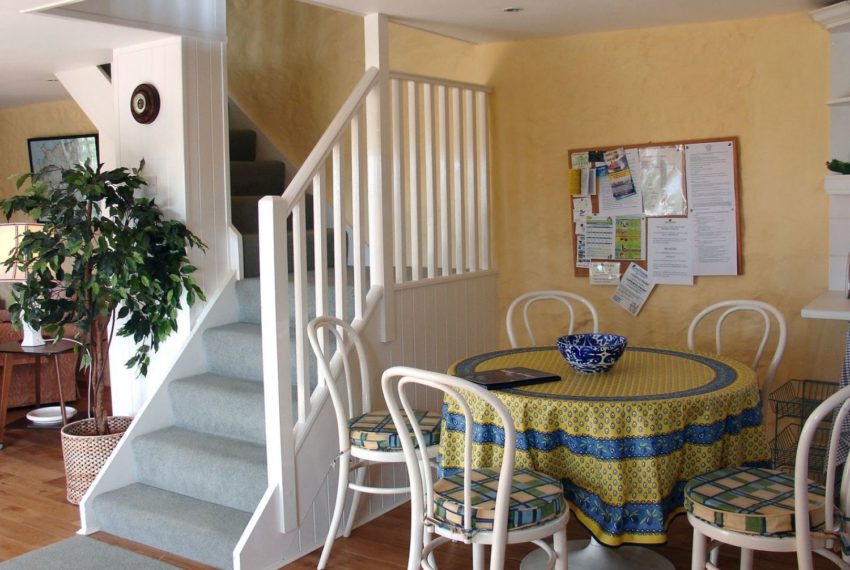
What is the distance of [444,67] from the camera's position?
470 cm

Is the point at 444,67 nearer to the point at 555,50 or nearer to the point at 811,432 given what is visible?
the point at 555,50

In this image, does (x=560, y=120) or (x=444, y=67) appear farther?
(x=444, y=67)

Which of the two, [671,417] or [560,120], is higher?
[560,120]

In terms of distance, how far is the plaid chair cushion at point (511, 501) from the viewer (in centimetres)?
246

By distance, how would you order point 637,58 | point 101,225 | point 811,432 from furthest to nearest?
point 637,58 → point 101,225 → point 811,432

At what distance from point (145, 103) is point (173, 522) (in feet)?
6.28

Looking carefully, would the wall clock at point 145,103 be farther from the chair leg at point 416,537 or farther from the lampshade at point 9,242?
the chair leg at point 416,537

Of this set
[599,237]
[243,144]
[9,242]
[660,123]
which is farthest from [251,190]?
[660,123]

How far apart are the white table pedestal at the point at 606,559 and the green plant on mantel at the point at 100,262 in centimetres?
185

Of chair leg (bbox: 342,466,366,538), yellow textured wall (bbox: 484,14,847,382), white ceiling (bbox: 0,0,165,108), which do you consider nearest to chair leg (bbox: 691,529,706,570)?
chair leg (bbox: 342,466,366,538)

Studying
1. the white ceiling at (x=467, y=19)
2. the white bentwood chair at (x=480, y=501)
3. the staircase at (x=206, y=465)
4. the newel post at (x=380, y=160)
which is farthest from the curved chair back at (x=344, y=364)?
the white ceiling at (x=467, y=19)

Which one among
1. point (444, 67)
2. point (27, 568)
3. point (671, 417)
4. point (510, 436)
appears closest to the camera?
point (510, 436)

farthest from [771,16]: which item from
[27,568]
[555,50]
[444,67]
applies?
[27,568]

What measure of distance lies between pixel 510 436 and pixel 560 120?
2.39 meters
